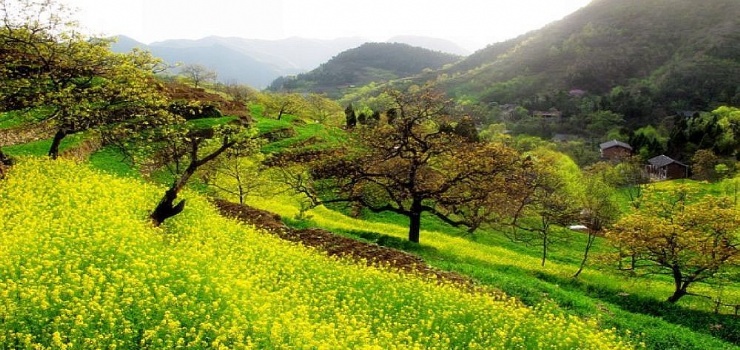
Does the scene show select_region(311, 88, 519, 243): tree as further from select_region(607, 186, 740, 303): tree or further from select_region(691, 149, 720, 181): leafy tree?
select_region(691, 149, 720, 181): leafy tree

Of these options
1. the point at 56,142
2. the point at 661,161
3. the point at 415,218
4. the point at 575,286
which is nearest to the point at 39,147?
the point at 56,142

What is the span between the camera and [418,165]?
32.8 meters

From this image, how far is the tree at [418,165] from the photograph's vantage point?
107ft

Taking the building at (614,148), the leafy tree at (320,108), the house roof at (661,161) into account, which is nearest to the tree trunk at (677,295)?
the leafy tree at (320,108)

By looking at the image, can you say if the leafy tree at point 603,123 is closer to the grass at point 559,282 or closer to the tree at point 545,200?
the tree at point 545,200

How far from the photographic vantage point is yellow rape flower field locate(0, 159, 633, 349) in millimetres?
11352

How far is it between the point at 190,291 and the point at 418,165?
2064cm

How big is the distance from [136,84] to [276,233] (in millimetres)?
9548

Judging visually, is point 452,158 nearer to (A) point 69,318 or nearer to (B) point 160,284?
(B) point 160,284

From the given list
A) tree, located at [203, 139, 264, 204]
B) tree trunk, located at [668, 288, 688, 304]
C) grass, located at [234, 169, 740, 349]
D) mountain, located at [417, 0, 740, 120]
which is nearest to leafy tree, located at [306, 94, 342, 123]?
grass, located at [234, 169, 740, 349]

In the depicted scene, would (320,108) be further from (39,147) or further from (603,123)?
(603,123)

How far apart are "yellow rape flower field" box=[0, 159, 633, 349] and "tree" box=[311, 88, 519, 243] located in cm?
1091

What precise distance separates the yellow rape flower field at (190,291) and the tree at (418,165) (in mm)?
10908

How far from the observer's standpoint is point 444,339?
51.6 ft
